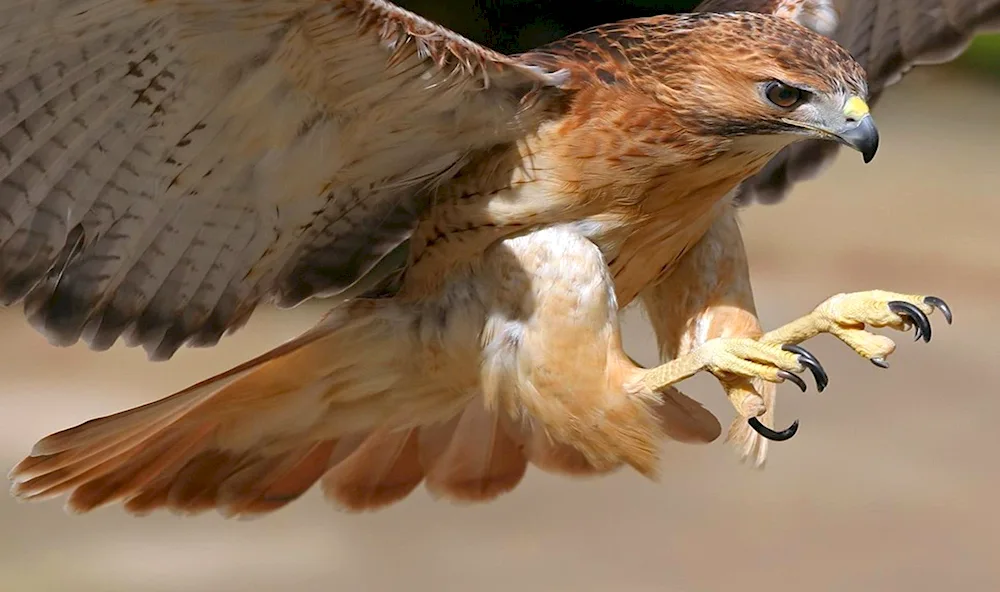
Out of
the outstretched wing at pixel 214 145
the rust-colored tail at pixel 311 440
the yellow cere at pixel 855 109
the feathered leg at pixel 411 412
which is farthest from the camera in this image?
the rust-colored tail at pixel 311 440

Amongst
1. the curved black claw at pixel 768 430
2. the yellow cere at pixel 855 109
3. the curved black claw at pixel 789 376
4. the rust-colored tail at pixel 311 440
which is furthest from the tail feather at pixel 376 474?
the yellow cere at pixel 855 109

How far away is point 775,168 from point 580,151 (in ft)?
2.82

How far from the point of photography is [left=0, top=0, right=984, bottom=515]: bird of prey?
6.85 feet

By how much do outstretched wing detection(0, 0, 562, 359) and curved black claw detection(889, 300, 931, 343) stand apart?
2.16ft

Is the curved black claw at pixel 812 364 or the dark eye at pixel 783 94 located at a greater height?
the dark eye at pixel 783 94

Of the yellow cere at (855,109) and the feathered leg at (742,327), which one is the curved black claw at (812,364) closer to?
the feathered leg at (742,327)

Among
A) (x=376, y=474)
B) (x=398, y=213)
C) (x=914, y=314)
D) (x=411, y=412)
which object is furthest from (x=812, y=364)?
(x=376, y=474)

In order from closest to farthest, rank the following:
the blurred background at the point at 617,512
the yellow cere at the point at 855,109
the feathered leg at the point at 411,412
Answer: the yellow cere at the point at 855,109
the feathered leg at the point at 411,412
the blurred background at the point at 617,512

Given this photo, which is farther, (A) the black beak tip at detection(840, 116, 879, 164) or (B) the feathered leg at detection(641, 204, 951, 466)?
(B) the feathered leg at detection(641, 204, 951, 466)

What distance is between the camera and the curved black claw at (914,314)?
227 centimetres

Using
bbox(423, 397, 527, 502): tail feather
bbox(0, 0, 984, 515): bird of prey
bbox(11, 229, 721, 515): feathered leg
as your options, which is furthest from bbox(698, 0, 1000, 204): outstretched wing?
bbox(423, 397, 527, 502): tail feather

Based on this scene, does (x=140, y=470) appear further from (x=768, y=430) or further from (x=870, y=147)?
(x=870, y=147)

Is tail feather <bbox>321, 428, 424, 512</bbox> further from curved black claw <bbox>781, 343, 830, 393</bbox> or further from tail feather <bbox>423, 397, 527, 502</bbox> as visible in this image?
curved black claw <bbox>781, 343, 830, 393</bbox>

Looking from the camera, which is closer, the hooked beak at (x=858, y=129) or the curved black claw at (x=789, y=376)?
the hooked beak at (x=858, y=129)
